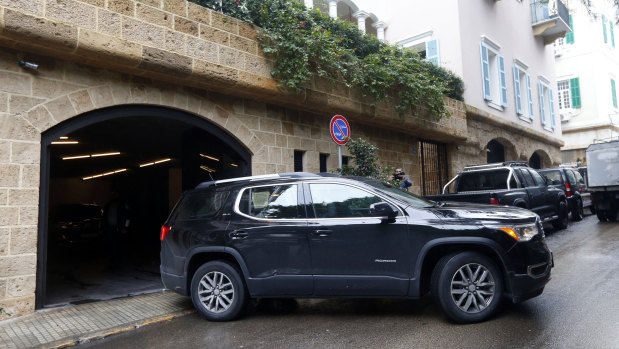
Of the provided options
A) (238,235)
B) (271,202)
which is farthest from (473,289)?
(238,235)

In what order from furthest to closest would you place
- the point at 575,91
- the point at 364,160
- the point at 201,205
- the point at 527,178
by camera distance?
the point at 575,91 < the point at 527,178 < the point at 364,160 < the point at 201,205

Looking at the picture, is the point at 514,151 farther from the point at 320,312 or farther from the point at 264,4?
the point at 320,312

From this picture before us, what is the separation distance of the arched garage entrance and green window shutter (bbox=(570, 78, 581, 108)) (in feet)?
86.3

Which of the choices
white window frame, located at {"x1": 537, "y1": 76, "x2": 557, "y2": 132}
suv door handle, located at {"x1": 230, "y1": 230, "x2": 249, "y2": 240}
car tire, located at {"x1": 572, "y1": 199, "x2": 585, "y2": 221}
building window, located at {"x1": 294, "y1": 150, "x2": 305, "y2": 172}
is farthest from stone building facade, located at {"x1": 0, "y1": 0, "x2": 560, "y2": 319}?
white window frame, located at {"x1": 537, "y1": 76, "x2": 557, "y2": 132}

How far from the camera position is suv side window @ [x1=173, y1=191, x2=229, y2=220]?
570 cm

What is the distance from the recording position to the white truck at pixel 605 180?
1263cm

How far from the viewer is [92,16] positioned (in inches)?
252

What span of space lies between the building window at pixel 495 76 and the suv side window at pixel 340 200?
13.7 m

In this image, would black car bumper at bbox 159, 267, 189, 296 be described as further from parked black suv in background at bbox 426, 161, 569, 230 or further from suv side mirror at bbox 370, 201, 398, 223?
parked black suv in background at bbox 426, 161, 569, 230

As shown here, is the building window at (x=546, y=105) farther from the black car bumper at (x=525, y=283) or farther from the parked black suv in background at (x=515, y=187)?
the black car bumper at (x=525, y=283)

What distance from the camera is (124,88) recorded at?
7160 millimetres

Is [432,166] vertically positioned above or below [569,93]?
below

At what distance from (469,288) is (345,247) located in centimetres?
137

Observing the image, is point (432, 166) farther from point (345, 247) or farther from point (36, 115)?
point (36, 115)
